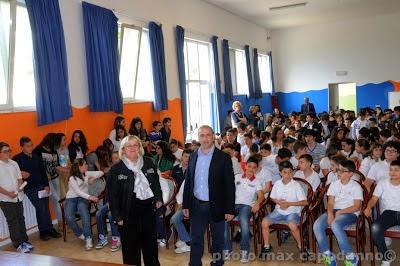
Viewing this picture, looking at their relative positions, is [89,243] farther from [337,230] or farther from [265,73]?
[265,73]

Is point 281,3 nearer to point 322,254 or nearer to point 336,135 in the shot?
point 336,135

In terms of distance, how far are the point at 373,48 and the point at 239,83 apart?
16.4ft

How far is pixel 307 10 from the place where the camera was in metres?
12.2

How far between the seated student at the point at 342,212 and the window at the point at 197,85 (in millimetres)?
5911

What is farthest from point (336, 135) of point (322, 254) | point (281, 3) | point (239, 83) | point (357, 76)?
point (357, 76)

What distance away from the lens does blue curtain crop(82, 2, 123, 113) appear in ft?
21.3

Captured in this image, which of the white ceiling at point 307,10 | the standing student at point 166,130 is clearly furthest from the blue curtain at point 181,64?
the white ceiling at point 307,10

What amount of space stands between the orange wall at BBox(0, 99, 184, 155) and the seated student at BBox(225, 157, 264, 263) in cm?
297

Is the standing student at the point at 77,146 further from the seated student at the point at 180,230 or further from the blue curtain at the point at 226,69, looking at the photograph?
the blue curtain at the point at 226,69

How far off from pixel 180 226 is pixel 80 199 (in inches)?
54.8

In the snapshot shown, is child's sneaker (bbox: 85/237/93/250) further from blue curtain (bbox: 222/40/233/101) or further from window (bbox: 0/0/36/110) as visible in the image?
blue curtain (bbox: 222/40/233/101)

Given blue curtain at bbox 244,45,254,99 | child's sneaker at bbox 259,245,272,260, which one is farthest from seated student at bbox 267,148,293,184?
blue curtain at bbox 244,45,254,99

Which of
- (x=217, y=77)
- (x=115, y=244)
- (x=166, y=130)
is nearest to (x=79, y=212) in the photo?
(x=115, y=244)

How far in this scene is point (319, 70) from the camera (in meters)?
14.9
